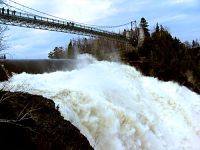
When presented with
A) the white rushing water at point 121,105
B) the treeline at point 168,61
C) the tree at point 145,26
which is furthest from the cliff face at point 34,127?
the tree at point 145,26

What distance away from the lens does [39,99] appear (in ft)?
62.3

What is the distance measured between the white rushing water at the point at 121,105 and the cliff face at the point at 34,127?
1133mm

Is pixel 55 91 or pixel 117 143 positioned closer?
pixel 117 143

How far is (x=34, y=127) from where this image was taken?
16359 mm

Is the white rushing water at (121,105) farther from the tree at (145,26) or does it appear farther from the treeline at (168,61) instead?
the tree at (145,26)

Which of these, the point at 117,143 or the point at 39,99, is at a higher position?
the point at 39,99

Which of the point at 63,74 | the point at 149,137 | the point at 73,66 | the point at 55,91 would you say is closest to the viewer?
the point at 55,91

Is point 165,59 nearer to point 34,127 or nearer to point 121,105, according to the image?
point 121,105

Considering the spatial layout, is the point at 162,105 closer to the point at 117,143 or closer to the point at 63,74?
the point at 63,74

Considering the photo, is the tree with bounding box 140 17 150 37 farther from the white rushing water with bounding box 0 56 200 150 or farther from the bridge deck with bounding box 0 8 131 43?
the white rushing water with bounding box 0 56 200 150

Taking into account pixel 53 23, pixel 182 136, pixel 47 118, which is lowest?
pixel 182 136

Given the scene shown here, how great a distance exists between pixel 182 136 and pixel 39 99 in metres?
13.4

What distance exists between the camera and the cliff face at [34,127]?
15.3 meters

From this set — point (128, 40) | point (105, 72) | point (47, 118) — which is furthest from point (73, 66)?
point (128, 40)
